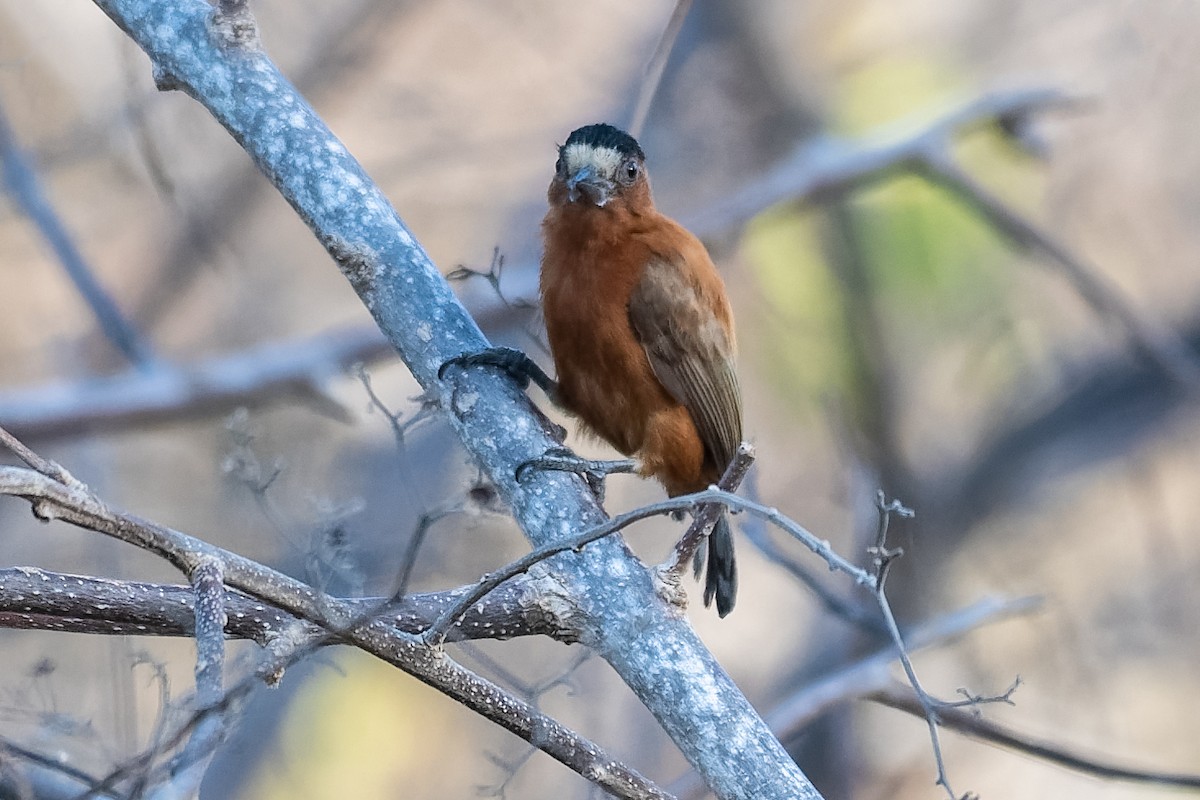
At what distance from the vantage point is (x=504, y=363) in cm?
303

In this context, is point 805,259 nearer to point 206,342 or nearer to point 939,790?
point 939,790

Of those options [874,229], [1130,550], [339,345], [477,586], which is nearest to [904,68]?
[874,229]

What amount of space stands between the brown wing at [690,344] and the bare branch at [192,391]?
2.05 m

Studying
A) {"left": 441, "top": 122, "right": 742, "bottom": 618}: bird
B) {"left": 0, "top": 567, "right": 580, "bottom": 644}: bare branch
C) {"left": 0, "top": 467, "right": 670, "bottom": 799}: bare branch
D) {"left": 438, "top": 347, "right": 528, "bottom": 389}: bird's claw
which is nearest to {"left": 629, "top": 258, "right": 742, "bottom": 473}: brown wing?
{"left": 441, "top": 122, "right": 742, "bottom": 618}: bird

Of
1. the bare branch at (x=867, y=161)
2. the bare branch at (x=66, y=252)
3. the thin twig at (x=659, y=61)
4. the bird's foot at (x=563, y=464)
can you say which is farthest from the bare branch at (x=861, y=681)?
the bare branch at (x=66, y=252)

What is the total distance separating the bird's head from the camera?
389 cm

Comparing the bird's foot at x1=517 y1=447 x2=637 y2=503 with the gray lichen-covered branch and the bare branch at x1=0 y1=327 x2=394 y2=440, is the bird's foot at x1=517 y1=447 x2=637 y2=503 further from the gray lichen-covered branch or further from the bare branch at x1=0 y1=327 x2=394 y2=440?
the bare branch at x1=0 y1=327 x2=394 y2=440

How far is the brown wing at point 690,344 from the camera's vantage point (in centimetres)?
386

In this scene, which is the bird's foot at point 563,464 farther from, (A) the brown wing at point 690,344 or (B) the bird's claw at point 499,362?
(A) the brown wing at point 690,344

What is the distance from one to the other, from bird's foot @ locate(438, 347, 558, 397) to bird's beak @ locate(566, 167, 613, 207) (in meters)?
0.59

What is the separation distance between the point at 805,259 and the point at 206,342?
3456 millimetres

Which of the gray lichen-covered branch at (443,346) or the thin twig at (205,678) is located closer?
the thin twig at (205,678)

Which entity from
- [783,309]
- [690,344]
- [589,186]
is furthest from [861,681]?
[783,309]

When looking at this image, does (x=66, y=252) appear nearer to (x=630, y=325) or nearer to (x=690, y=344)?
(x=630, y=325)
